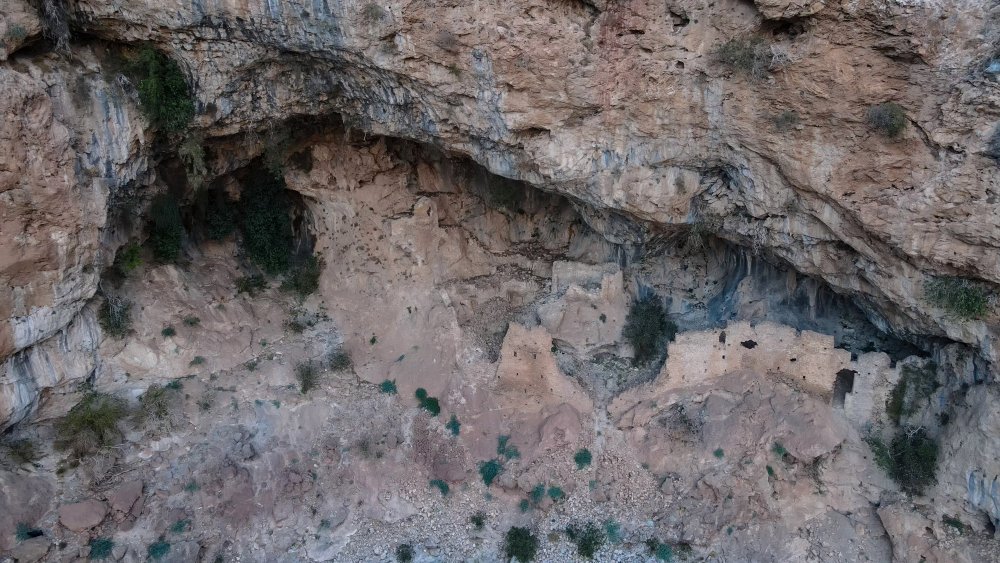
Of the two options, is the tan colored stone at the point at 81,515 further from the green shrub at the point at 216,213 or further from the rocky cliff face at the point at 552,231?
the green shrub at the point at 216,213

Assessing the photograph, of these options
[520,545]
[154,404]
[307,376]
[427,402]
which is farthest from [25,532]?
[520,545]

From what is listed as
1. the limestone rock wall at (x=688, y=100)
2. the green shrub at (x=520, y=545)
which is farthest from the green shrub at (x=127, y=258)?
the green shrub at (x=520, y=545)

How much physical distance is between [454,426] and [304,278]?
5661 mm

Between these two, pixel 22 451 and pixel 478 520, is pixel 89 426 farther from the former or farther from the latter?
pixel 478 520

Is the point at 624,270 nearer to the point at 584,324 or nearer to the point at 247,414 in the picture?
the point at 584,324

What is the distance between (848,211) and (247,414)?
1312 centimetres

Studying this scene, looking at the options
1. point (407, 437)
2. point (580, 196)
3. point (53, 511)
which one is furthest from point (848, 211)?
point (53, 511)

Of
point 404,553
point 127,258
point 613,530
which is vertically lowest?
point 613,530

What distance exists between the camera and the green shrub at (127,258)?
14.6 meters

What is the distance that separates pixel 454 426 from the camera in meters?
15.3

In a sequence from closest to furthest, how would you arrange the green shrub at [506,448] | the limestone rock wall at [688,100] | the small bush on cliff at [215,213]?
1. the limestone rock wall at [688,100]
2. the green shrub at [506,448]
3. the small bush on cliff at [215,213]

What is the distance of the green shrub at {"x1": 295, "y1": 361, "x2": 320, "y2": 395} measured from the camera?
612 inches

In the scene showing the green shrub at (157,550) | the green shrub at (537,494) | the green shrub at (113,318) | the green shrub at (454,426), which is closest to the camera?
the green shrub at (157,550)

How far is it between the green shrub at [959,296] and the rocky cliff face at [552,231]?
0.11m
